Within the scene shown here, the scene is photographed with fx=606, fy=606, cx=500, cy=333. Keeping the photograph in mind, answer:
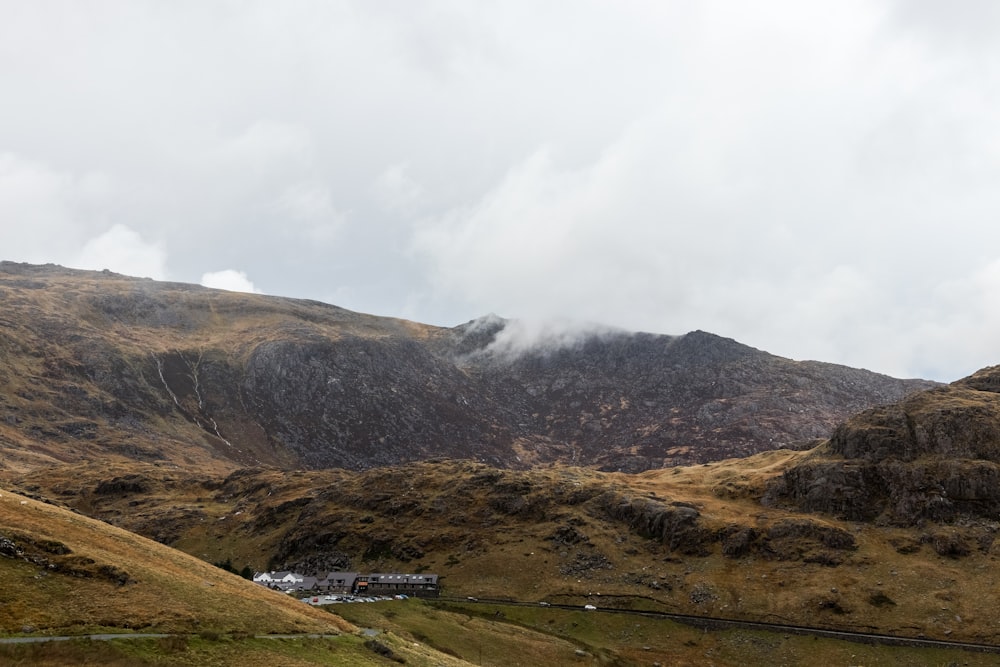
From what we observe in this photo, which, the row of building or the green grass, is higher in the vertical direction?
the green grass

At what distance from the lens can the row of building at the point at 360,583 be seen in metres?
123

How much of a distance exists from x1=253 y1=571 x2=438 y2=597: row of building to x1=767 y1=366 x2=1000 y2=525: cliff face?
9014cm

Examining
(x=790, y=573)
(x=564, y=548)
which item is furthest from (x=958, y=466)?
(x=564, y=548)

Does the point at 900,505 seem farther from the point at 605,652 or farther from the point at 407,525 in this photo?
the point at 407,525

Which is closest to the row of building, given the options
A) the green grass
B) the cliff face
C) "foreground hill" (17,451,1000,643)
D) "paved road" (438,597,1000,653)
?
"paved road" (438,597,1000,653)

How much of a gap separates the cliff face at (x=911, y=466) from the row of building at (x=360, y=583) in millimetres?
90141

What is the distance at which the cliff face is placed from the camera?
13175 centimetres

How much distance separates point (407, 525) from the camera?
162 meters

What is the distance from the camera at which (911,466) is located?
14188 centimetres

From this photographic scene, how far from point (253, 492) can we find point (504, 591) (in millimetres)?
108617

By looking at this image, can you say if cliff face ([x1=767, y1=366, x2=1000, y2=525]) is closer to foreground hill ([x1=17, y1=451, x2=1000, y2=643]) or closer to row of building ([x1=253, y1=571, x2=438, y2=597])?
foreground hill ([x1=17, y1=451, x2=1000, y2=643])

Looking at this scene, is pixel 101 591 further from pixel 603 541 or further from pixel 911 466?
pixel 911 466

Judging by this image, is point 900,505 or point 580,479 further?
point 580,479

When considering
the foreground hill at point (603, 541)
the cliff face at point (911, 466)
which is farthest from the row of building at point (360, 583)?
the cliff face at point (911, 466)
